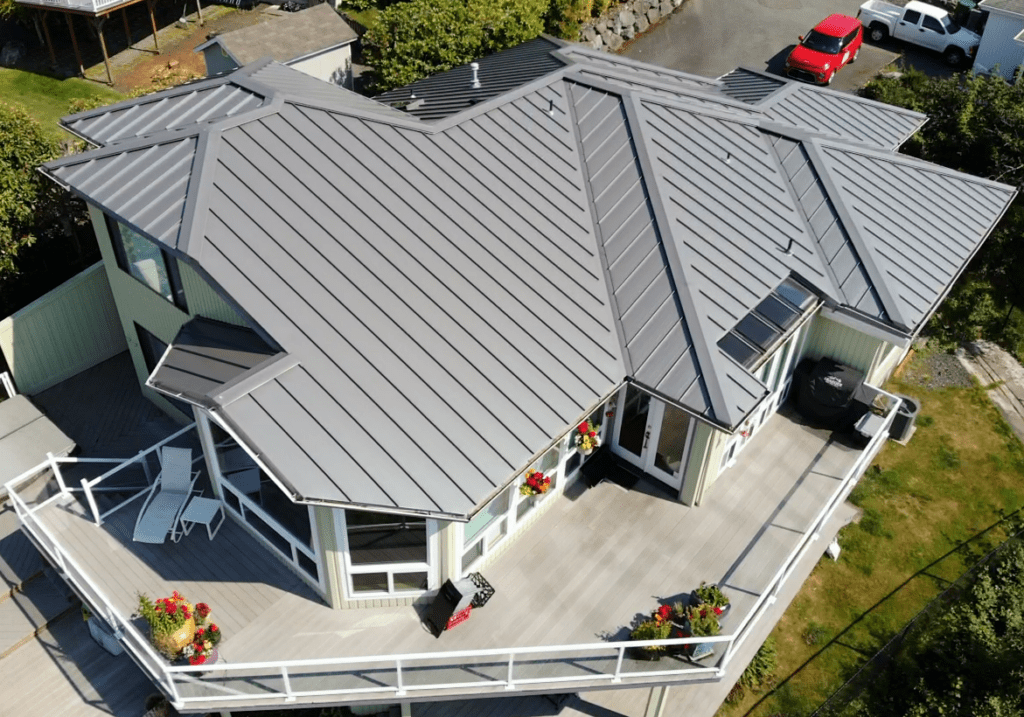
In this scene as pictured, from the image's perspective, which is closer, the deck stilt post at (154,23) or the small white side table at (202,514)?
the small white side table at (202,514)

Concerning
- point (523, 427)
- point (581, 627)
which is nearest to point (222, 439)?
point (523, 427)

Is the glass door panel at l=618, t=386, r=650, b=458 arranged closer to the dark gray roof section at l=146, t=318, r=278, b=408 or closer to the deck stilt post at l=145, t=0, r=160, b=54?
the dark gray roof section at l=146, t=318, r=278, b=408

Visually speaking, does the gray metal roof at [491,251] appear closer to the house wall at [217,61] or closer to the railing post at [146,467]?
the railing post at [146,467]

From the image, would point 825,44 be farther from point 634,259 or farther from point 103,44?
point 103,44

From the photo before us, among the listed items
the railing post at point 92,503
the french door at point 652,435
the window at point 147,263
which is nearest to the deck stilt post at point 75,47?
the window at point 147,263

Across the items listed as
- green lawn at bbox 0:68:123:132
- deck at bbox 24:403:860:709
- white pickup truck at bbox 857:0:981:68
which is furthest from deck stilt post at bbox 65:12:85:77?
white pickup truck at bbox 857:0:981:68

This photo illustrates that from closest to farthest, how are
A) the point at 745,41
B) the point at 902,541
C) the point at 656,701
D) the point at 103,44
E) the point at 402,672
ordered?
the point at 402,672 < the point at 656,701 < the point at 902,541 < the point at 103,44 < the point at 745,41

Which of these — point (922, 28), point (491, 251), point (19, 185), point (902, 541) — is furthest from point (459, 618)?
point (922, 28)
